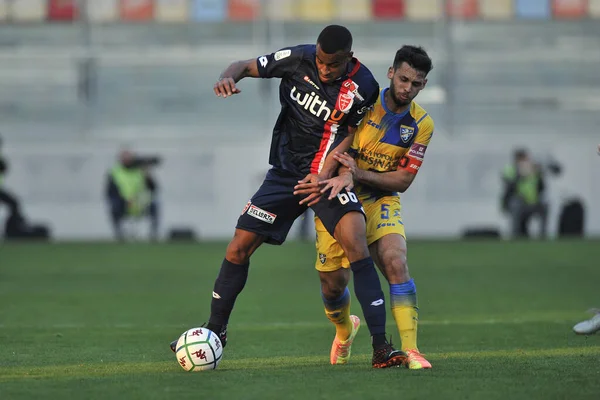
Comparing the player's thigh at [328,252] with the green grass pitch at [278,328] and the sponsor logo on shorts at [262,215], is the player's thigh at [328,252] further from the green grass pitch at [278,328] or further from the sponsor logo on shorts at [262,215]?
the green grass pitch at [278,328]

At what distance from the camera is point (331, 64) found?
7.26m

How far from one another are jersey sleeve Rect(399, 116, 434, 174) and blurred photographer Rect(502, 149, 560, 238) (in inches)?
714

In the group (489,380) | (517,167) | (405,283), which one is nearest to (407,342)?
(405,283)

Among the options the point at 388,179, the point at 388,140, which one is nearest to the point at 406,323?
the point at 388,179

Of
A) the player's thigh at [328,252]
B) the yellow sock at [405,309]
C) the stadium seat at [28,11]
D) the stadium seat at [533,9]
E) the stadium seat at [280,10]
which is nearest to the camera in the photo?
the yellow sock at [405,309]

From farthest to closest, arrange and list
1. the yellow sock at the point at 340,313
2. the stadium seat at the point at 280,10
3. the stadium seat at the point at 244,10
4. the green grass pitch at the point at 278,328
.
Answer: the stadium seat at the point at 244,10 < the stadium seat at the point at 280,10 < the yellow sock at the point at 340,313 < the green grass pitch at the point at 278,328

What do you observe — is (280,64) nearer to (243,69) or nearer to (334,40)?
(243,69)

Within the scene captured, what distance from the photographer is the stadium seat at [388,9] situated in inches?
1312

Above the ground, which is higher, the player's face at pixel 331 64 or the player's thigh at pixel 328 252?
the player's face at pixel 331 64

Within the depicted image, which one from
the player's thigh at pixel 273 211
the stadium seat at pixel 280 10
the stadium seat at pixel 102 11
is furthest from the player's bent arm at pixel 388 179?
the stadium seat at pixel 102 11

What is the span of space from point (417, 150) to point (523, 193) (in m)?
18.4

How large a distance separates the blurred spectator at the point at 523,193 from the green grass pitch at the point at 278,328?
14.5 ft

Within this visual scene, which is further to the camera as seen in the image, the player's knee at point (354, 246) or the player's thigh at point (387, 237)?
the player's thigh at point (387, 237)

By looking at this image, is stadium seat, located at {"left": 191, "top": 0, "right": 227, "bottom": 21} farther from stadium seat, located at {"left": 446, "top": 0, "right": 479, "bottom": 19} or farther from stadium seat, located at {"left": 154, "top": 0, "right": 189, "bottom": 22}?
stadium seat, located at {"left": 446, "top": 0, "right": 479, "bottom": 19}
